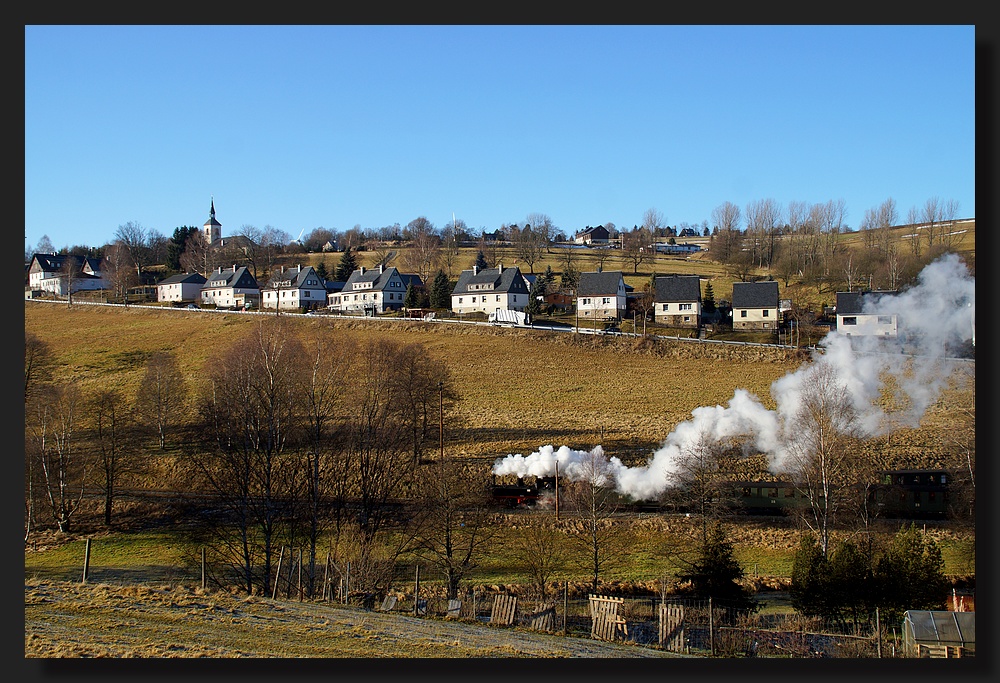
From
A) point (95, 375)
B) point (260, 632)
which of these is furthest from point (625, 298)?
point (260, 632)

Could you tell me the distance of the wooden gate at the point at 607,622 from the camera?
20.8 metres

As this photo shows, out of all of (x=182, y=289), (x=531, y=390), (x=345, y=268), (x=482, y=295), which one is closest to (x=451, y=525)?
(x=531, y=390)

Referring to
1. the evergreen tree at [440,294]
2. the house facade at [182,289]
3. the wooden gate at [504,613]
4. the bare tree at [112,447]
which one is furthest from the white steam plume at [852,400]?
the house facade at [182,289]

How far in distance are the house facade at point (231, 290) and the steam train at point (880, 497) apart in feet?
237

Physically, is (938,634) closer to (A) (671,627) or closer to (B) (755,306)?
(A) (671,627)

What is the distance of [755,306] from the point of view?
74.6 m

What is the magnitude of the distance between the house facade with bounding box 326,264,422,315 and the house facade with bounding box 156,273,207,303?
727 inches

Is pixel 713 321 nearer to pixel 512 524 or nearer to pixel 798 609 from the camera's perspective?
pixel 512 524

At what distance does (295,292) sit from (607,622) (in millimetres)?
79312

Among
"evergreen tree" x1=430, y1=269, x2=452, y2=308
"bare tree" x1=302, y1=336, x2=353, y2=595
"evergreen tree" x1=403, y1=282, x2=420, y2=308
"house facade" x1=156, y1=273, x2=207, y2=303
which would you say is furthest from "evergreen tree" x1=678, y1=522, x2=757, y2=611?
"house facade" x1=156, y1=273, x2=207, y2=303

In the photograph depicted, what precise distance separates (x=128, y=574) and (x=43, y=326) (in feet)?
215

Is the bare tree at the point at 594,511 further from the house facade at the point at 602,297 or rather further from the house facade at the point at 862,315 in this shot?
the house facade at the point at 602,297

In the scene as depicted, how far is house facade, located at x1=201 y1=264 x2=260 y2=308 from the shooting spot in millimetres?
96375

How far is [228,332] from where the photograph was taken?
7669 centimetres
